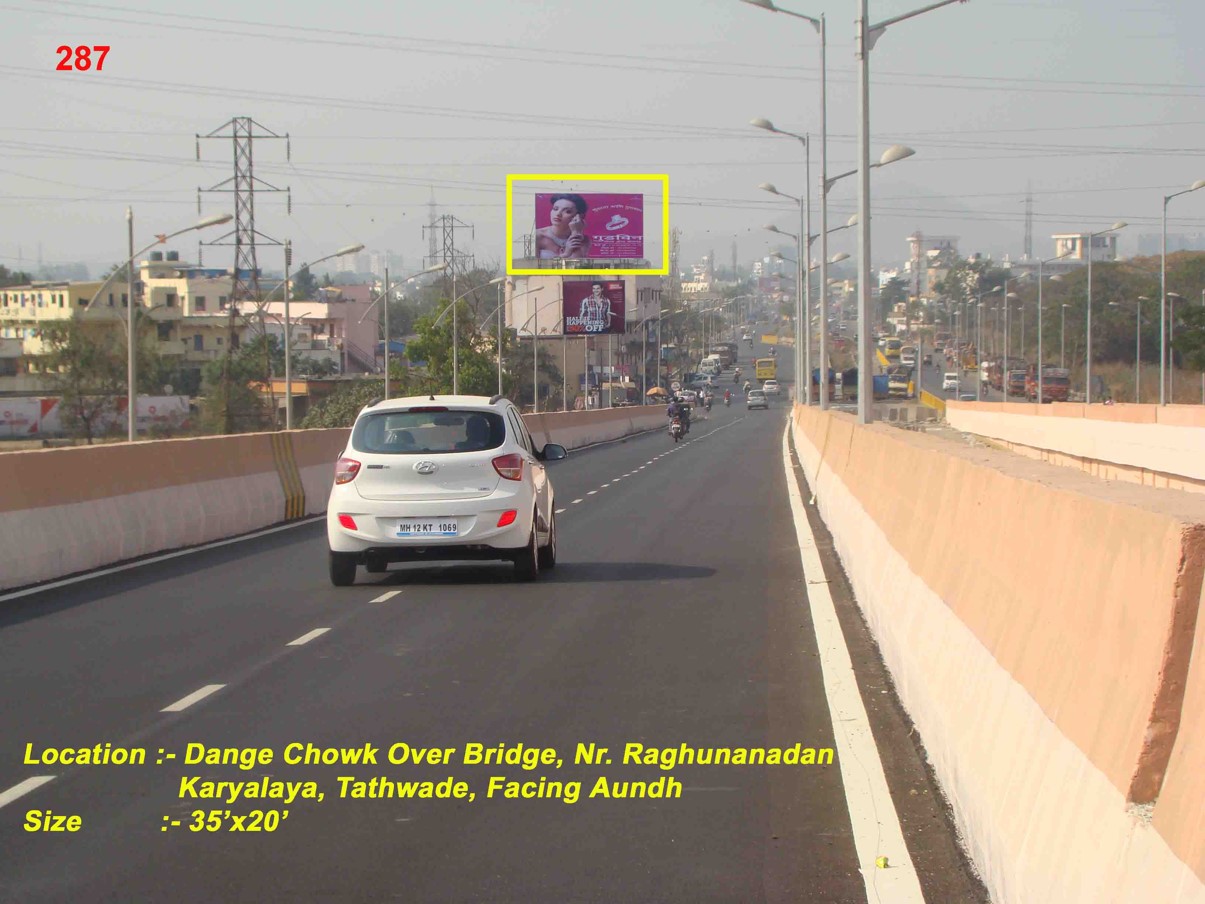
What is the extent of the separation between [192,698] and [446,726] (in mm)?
1753

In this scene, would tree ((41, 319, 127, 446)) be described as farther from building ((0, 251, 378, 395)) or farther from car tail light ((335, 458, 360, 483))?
car tail light ((335, 458, 360, 483))

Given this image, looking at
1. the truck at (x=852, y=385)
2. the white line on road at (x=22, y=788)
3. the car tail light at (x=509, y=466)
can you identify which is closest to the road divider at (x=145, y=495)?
the car tail light at (x=509, y=466)

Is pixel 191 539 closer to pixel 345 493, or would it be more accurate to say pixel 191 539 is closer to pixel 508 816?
pixel 345 493

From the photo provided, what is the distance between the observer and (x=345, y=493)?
14422mm

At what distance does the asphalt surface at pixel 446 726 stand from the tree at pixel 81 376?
6295 cm

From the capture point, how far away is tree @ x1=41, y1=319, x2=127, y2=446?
75688 millimetres

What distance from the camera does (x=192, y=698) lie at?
9.05 meters

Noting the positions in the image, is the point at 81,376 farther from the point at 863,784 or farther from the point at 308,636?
the point at 863,784

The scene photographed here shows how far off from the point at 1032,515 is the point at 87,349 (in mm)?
76311

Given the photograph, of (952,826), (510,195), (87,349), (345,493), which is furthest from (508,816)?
(510,195)

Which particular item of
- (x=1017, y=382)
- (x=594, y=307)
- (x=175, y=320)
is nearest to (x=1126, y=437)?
(x=594, y=307)

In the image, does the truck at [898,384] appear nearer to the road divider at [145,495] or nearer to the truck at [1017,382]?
the truck at [1017,382]

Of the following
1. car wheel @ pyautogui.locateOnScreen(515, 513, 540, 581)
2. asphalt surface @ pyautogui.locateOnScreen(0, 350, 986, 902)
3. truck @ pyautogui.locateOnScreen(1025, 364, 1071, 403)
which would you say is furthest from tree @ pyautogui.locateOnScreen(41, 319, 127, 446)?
car wheel @ pyautogui.locateOnScreen(515, 513, 540, 581)

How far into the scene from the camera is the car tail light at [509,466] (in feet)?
47.7
